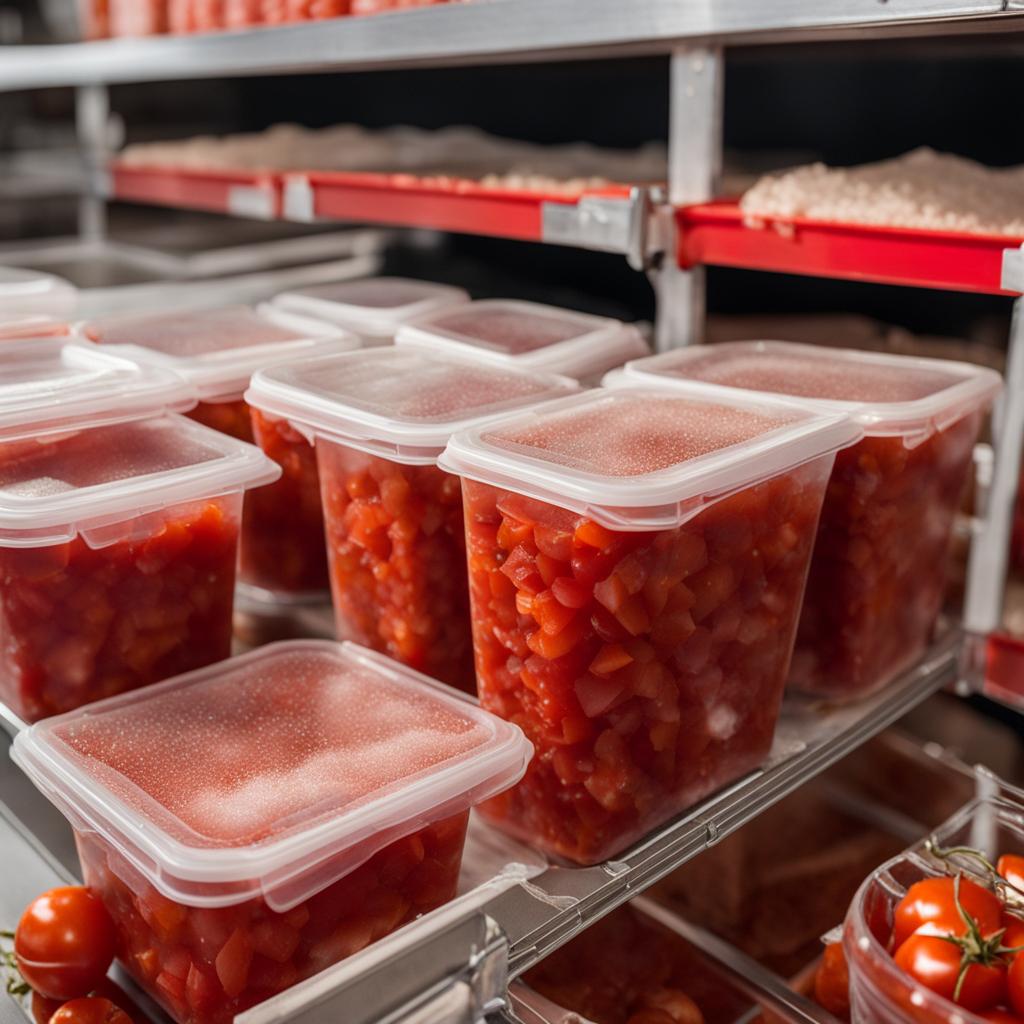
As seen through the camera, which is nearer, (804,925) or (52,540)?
(52,540)

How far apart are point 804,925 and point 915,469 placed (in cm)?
70

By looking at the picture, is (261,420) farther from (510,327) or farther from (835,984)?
(835,984)

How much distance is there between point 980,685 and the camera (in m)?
1.64

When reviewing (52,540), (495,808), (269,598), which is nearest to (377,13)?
(269,598)

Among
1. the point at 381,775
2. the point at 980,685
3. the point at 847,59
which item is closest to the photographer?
the point at 381,775

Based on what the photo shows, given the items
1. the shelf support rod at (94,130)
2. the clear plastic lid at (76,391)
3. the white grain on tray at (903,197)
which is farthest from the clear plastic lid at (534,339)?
the shelf support rod at (94,130)

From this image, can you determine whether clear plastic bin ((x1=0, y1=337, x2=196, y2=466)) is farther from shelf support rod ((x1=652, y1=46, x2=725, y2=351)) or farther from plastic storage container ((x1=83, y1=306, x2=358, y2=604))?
shelf support rod ((x1=652, y1=46, x2=725, y2=351))

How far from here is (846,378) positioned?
1.52m

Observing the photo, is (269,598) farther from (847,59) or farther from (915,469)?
(847,59)

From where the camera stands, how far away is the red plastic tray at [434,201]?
187cm

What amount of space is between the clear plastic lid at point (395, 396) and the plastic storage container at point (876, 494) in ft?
0.64

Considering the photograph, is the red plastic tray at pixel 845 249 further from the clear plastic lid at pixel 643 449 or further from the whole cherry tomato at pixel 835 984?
the whole cherry tomato at pixel 835 984

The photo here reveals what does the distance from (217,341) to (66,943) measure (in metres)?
0.98

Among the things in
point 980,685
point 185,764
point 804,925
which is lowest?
point 804,925
